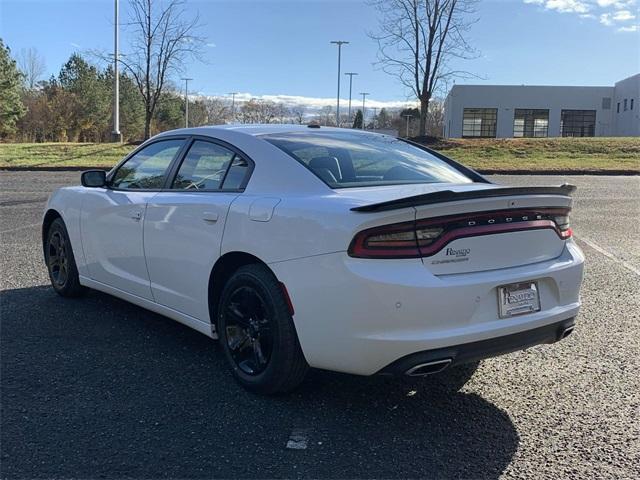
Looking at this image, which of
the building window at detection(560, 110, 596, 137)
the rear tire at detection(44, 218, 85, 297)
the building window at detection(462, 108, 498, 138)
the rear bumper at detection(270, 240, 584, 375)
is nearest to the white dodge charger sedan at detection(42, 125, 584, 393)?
the rear bumper at detection(270, 240, 584, 375)

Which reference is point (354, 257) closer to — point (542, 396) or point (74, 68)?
point (542, 396)

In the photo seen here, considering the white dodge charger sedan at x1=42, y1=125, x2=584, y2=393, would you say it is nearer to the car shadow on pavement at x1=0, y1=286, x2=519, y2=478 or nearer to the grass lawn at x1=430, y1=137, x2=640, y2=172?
the car shadow on pavement at x1=0, y1=286, x2=519, y2=478

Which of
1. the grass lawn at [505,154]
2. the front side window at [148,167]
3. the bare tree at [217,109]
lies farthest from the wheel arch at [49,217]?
the bare tree at [217,109]

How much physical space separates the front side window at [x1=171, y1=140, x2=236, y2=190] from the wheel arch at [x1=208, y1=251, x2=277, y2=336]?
19.9 inches

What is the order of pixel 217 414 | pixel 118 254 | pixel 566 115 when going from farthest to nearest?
pixel 566 115 → pixel 118 254 → pixel 217 414

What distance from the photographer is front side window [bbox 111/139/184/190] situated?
14.4 ft

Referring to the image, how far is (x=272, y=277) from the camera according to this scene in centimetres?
326

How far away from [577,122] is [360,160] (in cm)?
6341

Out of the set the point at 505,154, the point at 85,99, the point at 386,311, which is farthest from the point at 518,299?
the point at 85,99

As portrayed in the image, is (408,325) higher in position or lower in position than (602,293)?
higher

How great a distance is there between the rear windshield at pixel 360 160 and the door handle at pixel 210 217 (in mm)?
572

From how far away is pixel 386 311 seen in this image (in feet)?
9.34

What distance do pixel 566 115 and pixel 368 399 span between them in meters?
63.6

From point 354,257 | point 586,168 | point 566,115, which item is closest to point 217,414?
point 354,257
